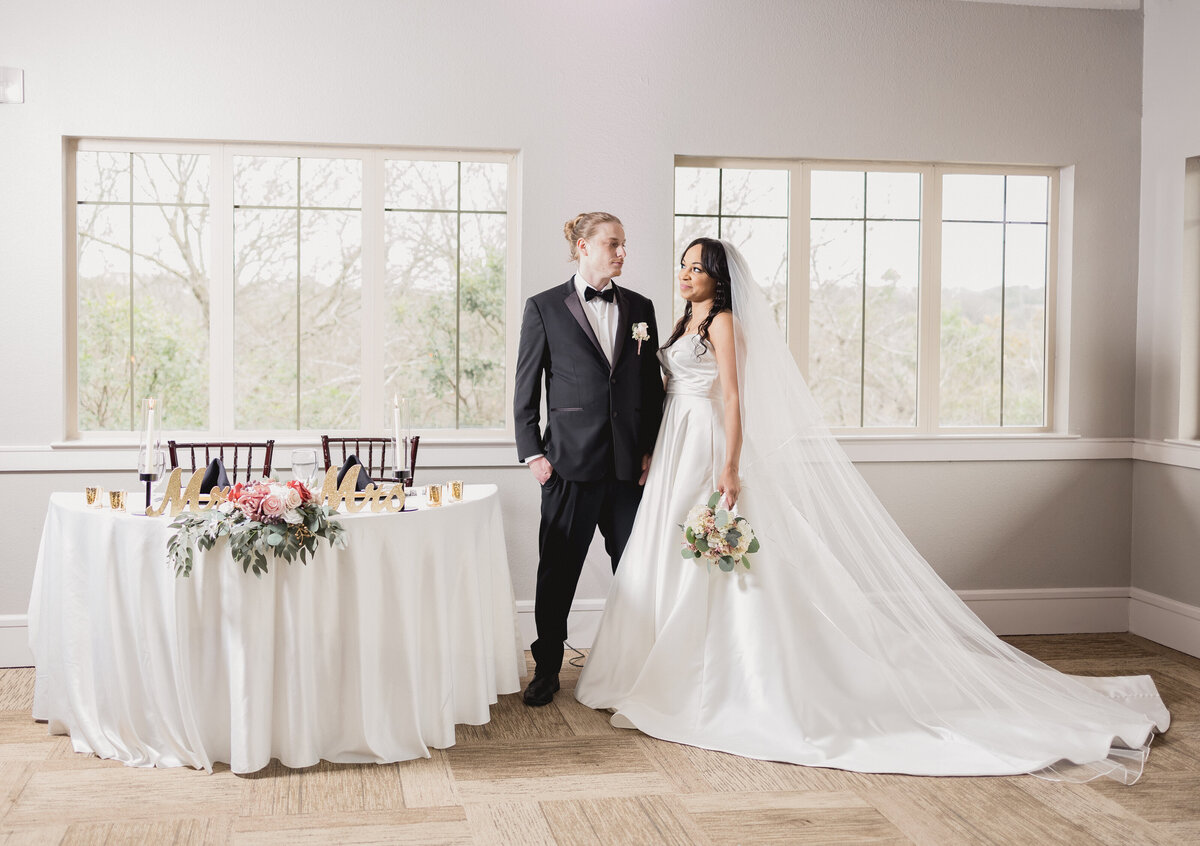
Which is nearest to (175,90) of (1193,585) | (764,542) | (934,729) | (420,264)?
(420,264)

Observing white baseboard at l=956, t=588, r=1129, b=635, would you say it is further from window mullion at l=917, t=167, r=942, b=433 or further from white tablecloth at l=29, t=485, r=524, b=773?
white tablecloth at l=29, t=485, r=524, b=773

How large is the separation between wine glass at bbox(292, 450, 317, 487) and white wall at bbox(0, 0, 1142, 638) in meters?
1.24

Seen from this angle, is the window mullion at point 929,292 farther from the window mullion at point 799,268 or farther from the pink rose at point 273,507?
the pink rose at point 273,507

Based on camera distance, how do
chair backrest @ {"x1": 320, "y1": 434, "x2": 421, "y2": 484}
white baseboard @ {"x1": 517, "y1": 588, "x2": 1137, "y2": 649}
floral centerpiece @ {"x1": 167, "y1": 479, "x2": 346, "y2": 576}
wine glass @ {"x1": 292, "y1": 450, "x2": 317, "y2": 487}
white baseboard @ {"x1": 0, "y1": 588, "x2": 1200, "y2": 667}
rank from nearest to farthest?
floral centerpiece @ {"x1": 167, "y1": 479, "x2": 346, "y2": 576} → wine glass @ {"x1": 292, "y1": 450, "x2": 317, "y2": 487} → chair backrest @ {"x1": 320, "y1": 434, "x2": 421, "y2": 484} → white baseboard @ {"x1": 0, "y1": 588, "x2": 1200, "y2": 667} → white baseboard @ {"x1": 517, "y1": 588, "x2": 1137, "y2": 649}

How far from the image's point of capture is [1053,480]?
17.0 ft

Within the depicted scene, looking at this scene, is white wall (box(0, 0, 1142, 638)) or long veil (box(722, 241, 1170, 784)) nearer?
long veil (box(722, 241, 1170, 784))

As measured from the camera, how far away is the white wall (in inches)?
177

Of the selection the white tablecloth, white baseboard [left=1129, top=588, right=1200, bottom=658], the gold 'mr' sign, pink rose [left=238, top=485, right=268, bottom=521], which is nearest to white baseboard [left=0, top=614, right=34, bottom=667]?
the white tablecloth

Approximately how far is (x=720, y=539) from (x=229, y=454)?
2422mm

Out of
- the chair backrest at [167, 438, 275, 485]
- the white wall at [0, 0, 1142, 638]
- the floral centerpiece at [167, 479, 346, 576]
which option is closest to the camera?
the floral centerpiece at [167, 479, 346, 576]

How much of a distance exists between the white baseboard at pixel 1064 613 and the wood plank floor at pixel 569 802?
1.34 m

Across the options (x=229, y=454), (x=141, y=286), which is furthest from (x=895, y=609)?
(x=141, y=286)

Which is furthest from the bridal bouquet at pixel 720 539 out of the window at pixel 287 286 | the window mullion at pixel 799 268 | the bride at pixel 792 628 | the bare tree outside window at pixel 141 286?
the bare tree outside window at pixel 141 286

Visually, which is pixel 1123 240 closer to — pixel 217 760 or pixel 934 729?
pixel 934 729
